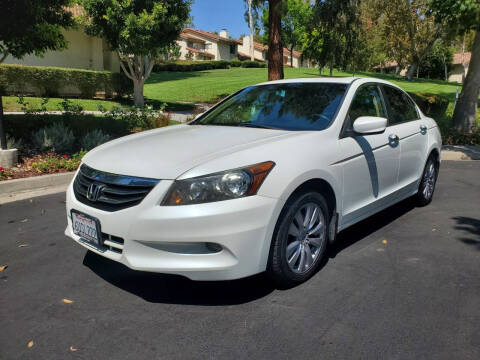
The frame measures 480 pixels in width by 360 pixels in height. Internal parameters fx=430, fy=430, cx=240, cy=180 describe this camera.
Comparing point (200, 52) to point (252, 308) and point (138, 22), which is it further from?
point (252, 308)

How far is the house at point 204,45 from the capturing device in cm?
6775

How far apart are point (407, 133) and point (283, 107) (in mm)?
1592

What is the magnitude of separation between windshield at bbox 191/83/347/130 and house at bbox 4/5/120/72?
20.2m

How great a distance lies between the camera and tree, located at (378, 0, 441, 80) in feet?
127

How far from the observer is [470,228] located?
16.2 feet

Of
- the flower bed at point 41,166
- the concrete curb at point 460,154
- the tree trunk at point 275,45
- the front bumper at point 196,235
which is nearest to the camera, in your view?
the front bumper at point 196,235

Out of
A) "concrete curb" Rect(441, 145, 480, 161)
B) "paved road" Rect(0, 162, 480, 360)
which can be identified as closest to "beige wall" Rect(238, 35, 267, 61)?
"concrete curb" Rect(441, 145, 480, 161)

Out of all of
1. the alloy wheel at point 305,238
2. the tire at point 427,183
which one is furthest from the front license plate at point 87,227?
the tire at point 427,183

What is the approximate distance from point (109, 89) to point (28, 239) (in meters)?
18.8

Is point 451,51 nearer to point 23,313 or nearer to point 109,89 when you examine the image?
point 109,89

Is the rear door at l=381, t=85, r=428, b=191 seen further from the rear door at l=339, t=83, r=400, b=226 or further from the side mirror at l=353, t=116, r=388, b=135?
the side mirror at l=353, t=116, r=388, b=135

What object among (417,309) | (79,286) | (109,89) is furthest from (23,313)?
(109,89)

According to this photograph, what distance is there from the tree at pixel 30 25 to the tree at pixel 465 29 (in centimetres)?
843

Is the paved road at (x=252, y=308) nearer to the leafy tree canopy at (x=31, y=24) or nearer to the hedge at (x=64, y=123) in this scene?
the leafy tree canopy at (x=31, y=24)
